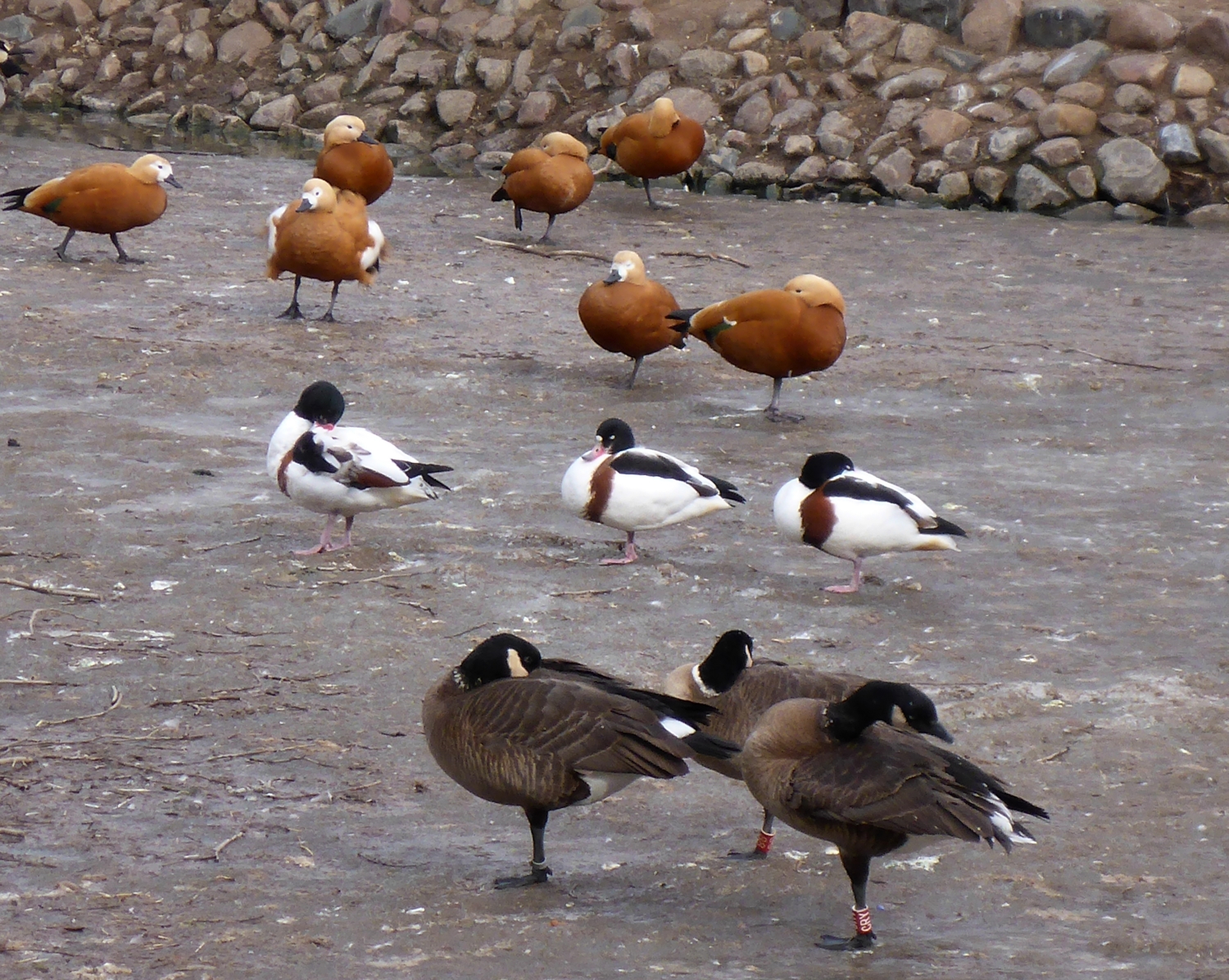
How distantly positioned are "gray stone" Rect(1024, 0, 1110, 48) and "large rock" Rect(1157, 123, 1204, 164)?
1.77 metres

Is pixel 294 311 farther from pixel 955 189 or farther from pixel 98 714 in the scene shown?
pixel 955 189

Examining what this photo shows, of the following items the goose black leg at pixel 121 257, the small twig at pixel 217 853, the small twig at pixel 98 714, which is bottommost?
the goose black leg at pixel 121 257

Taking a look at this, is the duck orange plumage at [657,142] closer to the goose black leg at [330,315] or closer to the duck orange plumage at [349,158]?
the duck orange plumage at [349,158]

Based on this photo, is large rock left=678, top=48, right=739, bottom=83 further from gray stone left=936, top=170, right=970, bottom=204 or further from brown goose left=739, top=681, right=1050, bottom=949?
brown goose left=739, top=681, right=1050, bottom=949

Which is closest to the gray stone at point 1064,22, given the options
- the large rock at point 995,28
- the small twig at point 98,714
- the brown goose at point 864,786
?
the large rock at point 995,28

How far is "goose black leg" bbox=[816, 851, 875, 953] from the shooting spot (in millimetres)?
4023

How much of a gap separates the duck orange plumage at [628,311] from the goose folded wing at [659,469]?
2.87 metres

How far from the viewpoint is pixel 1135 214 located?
15367mm

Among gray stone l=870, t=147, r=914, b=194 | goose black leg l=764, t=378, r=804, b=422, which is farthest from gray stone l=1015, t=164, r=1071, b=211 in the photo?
goose black leg l=764, t=378, r=804, b=422

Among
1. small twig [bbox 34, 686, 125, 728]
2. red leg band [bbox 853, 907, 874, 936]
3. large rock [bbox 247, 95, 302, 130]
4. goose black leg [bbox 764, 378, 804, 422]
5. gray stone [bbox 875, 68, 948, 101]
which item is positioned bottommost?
large rock [bbox 247, 95, 302, 130]

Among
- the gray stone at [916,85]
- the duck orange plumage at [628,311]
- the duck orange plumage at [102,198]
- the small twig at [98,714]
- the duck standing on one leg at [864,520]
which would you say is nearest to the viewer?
the small twig at [98,714]

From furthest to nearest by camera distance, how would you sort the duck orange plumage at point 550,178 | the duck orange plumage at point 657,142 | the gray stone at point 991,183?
the gray stone at point 991,183 → the duck orange plumage at point 657,142 → the duck orange plumage at point 550,178

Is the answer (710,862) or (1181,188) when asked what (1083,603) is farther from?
(1181,188)

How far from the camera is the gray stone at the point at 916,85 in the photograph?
17.0m
